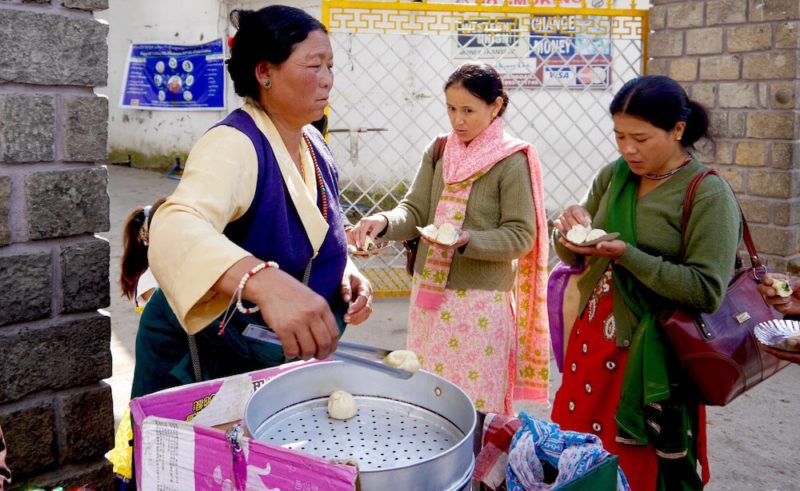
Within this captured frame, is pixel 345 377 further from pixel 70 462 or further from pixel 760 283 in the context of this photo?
pixel 760 283

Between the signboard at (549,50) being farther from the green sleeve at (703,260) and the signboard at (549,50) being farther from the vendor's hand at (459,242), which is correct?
the green sleeve at (703,260)

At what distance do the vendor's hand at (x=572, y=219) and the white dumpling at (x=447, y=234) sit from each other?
447 mm

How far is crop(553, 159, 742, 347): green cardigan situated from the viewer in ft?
7.20

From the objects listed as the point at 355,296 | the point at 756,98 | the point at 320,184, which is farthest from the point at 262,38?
the point at 756,98

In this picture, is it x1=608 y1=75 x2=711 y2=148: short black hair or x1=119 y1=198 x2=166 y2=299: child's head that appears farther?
x1=119 y1=198 x2=166 y2=299: child's head

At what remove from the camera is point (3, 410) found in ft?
5.59

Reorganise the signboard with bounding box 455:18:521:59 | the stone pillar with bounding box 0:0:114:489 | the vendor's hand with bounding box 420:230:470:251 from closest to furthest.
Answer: the stone pillar with bounding box 0:0:114:489
the vendor's hand with bounding box 420:230:470:251
the signboard with bounding box 455:18:521:59


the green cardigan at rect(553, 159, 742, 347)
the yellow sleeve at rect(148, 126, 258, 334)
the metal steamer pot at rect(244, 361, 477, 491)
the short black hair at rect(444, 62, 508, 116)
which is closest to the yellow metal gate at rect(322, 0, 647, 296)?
the short black hair at rect(444, 62, 508, 116)

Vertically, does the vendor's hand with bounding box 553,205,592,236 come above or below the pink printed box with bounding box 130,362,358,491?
above

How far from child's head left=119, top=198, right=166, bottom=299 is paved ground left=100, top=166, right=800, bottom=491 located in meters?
1.22

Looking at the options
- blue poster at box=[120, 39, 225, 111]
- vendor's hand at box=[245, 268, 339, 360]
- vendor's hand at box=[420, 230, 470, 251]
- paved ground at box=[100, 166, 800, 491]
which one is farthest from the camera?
blue poster at box=[120, 39, 225, 111]

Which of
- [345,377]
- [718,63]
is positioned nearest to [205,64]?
[718,63]

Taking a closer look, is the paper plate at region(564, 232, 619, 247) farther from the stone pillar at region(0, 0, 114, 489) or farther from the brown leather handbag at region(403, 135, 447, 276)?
the stone pillar at region(0, 0, 114, 489)

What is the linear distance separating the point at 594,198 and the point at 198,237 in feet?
5.84
